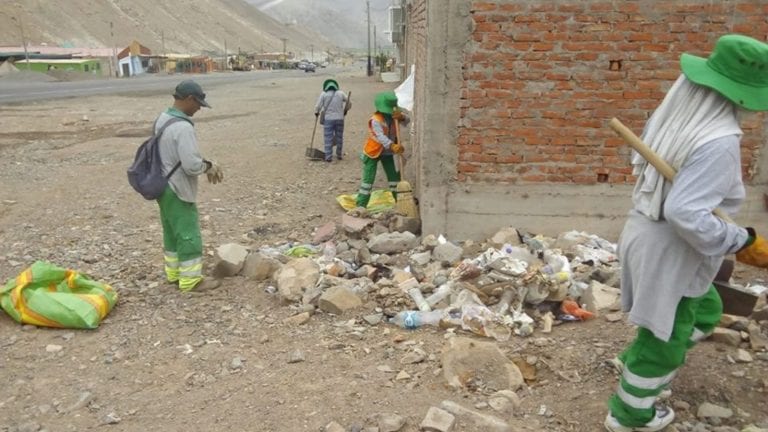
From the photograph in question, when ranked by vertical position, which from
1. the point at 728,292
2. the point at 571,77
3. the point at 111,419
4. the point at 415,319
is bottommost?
the point at 111,419

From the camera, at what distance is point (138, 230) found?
6625 millimetres

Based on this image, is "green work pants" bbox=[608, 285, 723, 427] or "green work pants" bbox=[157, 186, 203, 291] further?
"green work pants" bbox=[157, 186, 203, 291]

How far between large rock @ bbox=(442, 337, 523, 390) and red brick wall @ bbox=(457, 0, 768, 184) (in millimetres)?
2284

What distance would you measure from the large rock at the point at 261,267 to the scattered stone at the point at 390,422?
223 cm

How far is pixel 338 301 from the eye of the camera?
4406 millimetres

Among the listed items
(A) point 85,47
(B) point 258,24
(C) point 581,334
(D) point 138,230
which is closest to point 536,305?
(C) point 581,334

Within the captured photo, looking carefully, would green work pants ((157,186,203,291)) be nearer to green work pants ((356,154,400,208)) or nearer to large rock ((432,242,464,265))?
large rock ((432,242,464,265))

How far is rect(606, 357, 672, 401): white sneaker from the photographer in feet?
10.4

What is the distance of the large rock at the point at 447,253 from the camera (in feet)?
17.1

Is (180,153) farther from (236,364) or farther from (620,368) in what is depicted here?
(620,368)

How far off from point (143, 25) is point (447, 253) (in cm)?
8626

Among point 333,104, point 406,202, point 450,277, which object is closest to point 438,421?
point 450,277

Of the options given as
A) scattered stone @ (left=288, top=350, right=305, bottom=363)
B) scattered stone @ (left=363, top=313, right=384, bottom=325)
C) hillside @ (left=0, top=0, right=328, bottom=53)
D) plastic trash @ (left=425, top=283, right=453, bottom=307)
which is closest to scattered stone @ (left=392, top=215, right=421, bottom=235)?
plastic trash @ (left=425, top=283, right=453, bottom=307)

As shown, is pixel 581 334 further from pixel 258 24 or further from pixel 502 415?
pixel 258 24
